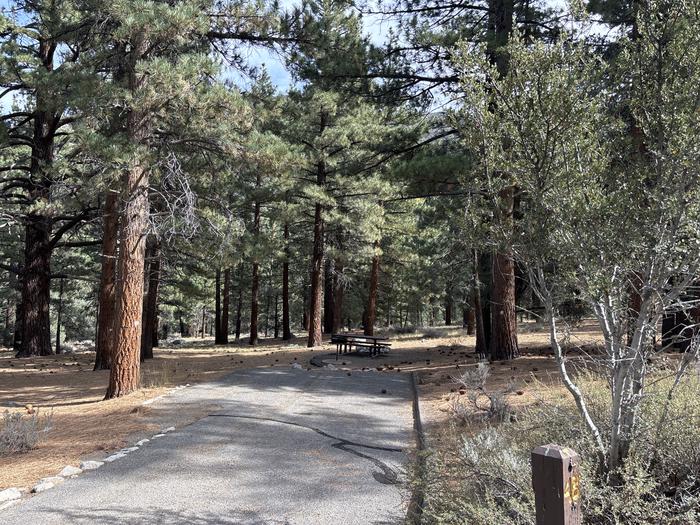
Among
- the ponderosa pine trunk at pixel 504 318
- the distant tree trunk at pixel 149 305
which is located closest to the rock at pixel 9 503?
the ponderosa pine trunk at pixel 504 318

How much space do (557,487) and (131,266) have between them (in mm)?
8120

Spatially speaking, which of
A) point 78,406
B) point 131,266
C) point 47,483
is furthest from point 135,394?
point 47,483

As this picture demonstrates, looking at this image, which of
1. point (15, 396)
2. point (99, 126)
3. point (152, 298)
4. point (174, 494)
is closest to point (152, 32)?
point (99, 126)

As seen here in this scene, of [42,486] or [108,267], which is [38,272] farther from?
[42,486]

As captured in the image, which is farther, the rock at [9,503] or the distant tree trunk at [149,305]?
the distant tree trunk at [149,305]

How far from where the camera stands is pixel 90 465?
4.88 meters

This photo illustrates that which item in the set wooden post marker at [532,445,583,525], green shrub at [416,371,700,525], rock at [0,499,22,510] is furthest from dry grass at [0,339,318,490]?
wooden post marker at [532,445,583,525]

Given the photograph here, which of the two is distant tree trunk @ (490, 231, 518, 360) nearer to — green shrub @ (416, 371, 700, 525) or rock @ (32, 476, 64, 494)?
green shrub @ (416, 371, 700, 525)

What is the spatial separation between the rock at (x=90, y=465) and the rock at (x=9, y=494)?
2.21ft

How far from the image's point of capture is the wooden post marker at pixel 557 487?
2.27m

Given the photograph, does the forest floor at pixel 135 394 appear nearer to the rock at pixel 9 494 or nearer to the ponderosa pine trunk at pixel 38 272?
the rock at pixel 9 494

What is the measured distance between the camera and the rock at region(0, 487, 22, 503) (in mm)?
4043

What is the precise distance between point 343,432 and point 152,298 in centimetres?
1314

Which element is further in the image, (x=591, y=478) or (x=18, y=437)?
(x=18, y=437)
